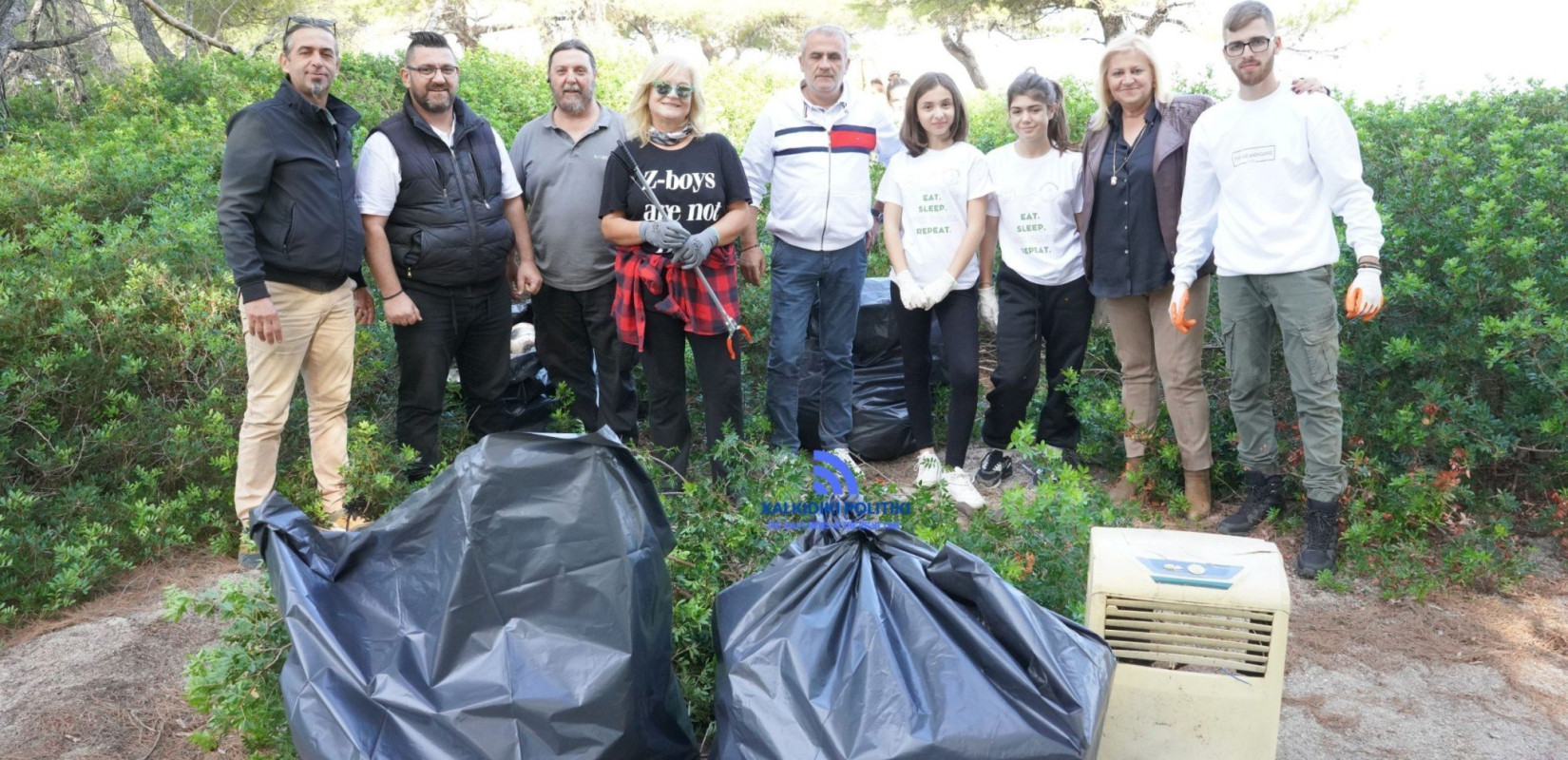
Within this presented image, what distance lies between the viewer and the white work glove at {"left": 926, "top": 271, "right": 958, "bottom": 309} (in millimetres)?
4332

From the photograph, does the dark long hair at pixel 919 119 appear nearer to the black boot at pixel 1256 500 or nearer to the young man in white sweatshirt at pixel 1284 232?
the young man in white sweatshirt at pixel 1284 232

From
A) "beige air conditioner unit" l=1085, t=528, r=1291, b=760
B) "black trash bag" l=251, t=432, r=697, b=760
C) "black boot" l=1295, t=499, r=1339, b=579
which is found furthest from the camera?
"black boot" l=1295, t=499, r=1339, b=579

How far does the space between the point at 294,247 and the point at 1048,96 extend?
9.30 feet

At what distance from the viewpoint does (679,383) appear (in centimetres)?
421

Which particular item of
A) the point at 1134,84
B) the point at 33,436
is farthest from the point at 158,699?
the point at 1134,84

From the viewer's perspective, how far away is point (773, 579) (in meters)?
2.22

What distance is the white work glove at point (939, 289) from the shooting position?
171 inches

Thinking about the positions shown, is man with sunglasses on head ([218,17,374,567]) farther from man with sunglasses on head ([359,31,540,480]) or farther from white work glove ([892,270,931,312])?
white work glove ([892,270,931,312])

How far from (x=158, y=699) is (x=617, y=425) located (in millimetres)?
1960

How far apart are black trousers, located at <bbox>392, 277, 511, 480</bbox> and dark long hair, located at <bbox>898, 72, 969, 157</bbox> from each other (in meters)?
1.73

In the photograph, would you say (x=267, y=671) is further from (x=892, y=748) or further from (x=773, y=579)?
(x=892, y=748)

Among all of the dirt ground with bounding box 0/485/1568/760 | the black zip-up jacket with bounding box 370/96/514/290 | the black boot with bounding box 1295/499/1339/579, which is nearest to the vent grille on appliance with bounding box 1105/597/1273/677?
the dirt ground with bounding box 0/485/1568/760

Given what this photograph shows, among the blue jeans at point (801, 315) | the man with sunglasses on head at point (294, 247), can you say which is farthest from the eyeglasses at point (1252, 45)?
the man with sunglasses on head at point (294, 247)

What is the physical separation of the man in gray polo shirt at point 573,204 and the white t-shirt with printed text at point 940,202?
1.20 m
